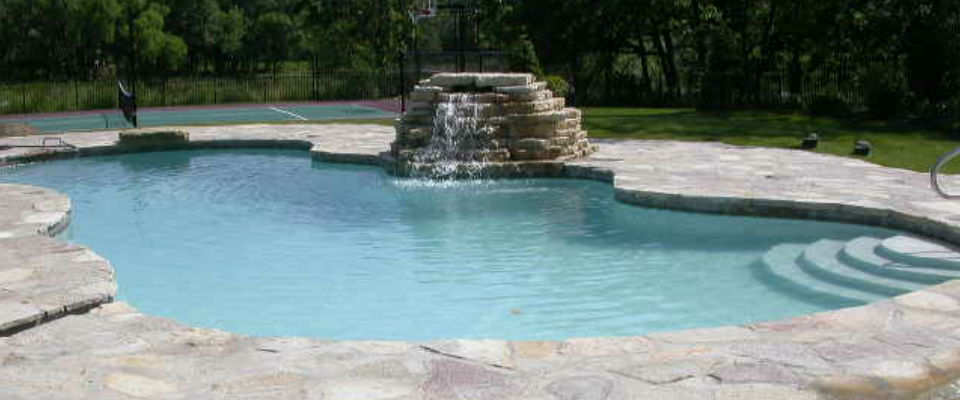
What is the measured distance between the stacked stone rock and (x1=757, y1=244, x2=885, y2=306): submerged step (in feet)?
19.1

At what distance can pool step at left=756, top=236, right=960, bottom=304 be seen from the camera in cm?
753

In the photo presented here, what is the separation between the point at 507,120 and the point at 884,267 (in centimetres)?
752

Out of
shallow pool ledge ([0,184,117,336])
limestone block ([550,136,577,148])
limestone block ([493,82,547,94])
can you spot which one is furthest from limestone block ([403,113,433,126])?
shallow pool ledge ([0,184,117,336])

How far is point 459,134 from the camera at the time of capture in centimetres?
1469

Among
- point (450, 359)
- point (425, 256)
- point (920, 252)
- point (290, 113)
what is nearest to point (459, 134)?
point (425, 256)

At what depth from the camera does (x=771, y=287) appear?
7.88m

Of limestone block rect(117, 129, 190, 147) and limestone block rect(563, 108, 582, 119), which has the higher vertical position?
limestone block rect(563, 108, 582, 119)

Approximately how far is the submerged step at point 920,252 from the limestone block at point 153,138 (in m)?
13.4

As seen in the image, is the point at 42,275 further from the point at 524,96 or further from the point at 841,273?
the point at 524,96

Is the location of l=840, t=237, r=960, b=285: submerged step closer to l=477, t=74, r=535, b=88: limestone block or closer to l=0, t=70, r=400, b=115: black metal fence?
l=477, t=74, r=535, b=88: limestone block

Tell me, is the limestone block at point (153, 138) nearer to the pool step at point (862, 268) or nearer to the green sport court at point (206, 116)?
the green sport court at point (206, 116)

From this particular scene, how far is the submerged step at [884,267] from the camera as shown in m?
7.66

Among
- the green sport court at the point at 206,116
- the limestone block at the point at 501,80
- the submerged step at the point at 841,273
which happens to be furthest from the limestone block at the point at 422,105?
the green sport court at the point at 206,116

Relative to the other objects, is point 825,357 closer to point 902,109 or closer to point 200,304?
point 200,304
